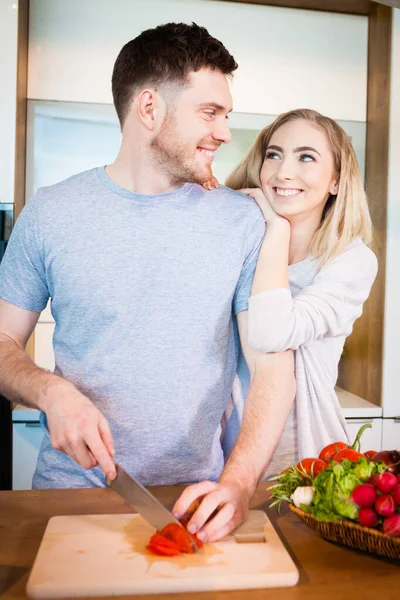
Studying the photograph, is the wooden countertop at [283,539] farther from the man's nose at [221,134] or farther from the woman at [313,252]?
the man's nose at [221,134]

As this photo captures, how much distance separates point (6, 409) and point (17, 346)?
111 cm

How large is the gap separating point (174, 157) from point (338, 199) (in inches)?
17.2

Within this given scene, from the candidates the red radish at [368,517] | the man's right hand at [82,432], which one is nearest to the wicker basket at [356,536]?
the red radish at [368,517]

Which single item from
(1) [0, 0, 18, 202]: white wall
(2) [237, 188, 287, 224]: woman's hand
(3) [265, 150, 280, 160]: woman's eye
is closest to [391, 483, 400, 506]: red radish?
(2) [237, 188, 287, 224]: woman's hand

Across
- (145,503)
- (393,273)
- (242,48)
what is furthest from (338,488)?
(242,48)

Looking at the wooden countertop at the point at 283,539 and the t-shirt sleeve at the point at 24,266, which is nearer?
the wooden countertop at the point at 283,539

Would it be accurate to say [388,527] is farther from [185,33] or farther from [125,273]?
[185,33]

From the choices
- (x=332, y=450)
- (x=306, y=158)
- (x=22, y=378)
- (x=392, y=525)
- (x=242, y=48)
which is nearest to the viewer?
(x=392, y=525)

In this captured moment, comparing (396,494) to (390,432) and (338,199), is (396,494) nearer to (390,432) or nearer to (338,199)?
(338,199)

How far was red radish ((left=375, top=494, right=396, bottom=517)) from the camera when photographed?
82cm

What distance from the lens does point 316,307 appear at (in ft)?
4.82

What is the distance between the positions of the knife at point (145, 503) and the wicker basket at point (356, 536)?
0.56ft

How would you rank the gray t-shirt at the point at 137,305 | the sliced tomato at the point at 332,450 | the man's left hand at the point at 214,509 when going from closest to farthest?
1. the man's left hand at the point at 214,509
2. the sliced tomato at the point at 332,450
3. the gray t-shirt at the point at 137,305

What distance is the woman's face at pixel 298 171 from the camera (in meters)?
1.52
